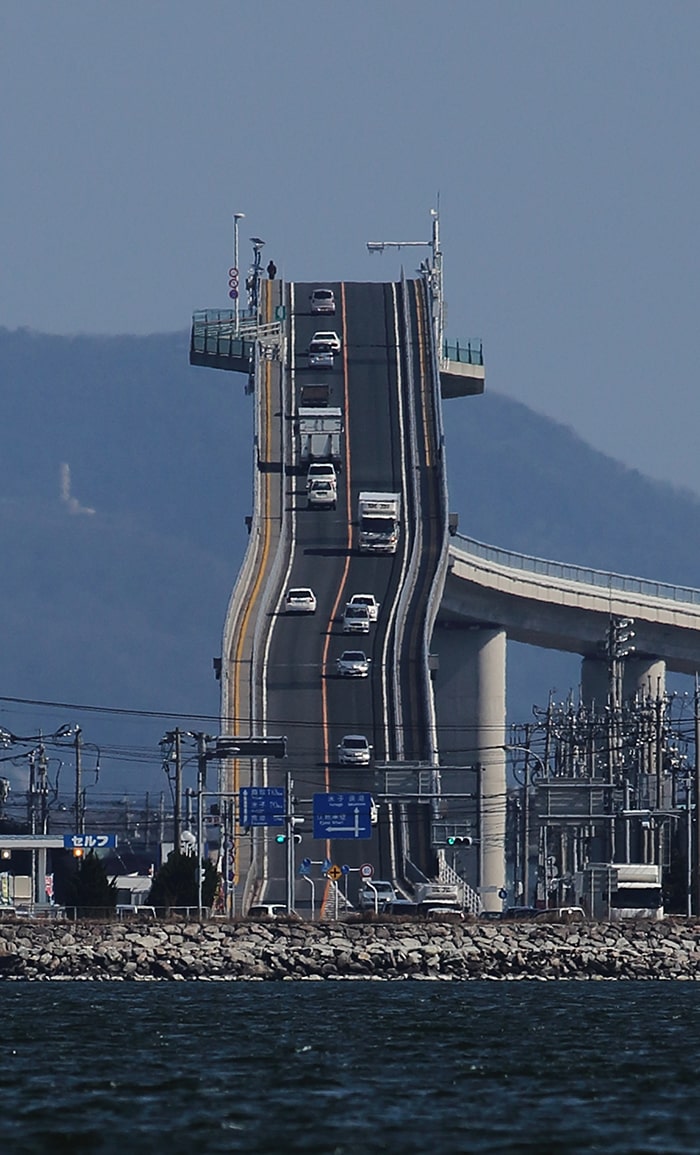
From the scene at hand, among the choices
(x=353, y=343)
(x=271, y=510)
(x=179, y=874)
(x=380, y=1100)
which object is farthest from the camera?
(x=353, y=343)

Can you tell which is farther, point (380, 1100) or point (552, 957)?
point (552, 957)

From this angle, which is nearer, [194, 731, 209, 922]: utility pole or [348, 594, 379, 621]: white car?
[194, 731, 209, 922]: utility pole

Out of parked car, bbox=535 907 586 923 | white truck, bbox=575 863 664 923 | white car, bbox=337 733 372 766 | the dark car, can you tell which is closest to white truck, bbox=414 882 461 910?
the dark car

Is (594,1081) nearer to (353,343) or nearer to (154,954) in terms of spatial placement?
(154,954)

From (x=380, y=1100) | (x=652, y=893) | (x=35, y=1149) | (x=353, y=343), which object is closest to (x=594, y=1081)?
(x=380, y=1100)

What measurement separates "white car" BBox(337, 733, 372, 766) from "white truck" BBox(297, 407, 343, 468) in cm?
3071

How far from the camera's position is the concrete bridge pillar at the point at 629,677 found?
7180 inches

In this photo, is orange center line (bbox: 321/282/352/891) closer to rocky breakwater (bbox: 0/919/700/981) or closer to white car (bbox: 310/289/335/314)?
white car (bbox: 310/289/335/314)

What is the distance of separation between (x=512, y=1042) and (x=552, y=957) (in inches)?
1623

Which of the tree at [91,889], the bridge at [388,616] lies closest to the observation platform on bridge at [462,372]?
the bridge at [388,616]

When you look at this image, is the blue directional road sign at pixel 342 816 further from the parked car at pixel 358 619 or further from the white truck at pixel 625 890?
the parked car at pixel 358 619

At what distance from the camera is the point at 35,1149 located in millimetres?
41281

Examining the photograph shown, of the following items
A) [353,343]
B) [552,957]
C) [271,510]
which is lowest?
[552,957]

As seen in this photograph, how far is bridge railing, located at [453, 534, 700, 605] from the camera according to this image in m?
171
